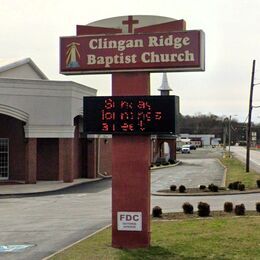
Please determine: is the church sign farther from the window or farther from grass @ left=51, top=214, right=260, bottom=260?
the window

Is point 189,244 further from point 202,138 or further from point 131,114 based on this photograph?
point 202,138

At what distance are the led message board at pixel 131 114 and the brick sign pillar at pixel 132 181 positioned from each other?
37 centimetres

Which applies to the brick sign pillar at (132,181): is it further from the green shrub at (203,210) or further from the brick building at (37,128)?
the brick building at (37,128)

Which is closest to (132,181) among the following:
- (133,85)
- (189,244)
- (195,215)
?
(189,244)

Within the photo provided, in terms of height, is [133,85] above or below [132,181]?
above

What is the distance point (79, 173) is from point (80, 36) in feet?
93.5

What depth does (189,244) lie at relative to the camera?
12945mm

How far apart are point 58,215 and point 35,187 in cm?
1288

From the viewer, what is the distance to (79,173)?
1639 inches

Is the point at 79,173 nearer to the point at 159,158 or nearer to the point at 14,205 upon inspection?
the point at 14,205

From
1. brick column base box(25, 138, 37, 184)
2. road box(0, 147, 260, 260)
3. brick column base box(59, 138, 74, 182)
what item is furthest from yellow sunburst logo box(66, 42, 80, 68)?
brick column base box(59, 138, 74, 182)

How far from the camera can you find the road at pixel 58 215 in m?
15.2

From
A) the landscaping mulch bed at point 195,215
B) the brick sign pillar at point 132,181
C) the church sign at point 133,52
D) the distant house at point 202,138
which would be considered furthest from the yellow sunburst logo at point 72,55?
the distant house at point 202,138

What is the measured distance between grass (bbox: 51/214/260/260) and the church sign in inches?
155
